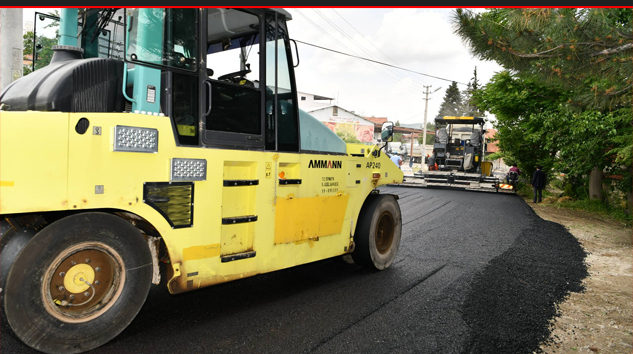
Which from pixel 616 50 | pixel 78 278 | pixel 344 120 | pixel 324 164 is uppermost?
pixel 344 120

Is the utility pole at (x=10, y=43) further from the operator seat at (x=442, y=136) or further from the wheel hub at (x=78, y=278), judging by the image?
the operator seat at (x=442, y=136)

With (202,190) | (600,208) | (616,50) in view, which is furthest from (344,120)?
(202,190)

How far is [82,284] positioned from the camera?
298cm

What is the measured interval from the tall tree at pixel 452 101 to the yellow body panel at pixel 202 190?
95.2 meters

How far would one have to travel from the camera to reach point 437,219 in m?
10.5

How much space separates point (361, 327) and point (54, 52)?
3389mm

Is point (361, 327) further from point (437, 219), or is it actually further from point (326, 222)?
point (437, 219)

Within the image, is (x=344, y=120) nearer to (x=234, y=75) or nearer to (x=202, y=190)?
(x=234, y=75)

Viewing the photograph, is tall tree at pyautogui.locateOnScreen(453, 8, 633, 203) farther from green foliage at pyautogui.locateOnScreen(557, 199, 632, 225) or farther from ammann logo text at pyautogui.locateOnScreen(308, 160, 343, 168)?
green foliage at pyautogui.locateOnScreen(557, 199, 632, 225)

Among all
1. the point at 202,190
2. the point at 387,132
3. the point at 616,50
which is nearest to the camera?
the point at 202,190

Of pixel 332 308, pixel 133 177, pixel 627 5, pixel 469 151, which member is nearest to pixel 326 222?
pixel 332 308

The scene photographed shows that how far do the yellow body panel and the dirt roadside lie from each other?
2.37m

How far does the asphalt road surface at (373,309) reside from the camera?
3.44 m

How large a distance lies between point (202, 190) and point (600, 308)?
444 centimetres
